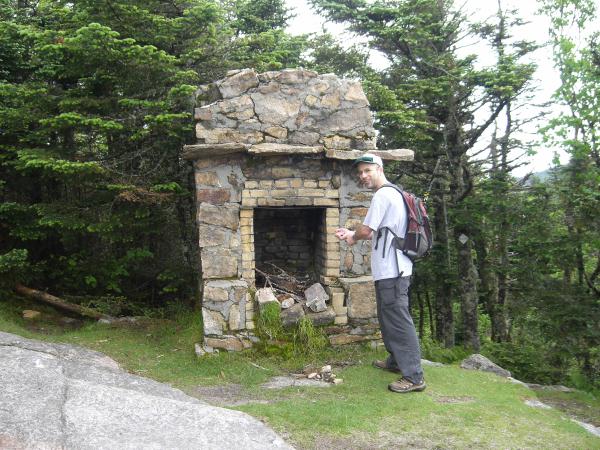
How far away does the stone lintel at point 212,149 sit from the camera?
227 inches

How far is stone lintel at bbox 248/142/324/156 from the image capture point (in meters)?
5.91

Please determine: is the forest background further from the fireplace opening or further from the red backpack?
the red backpack

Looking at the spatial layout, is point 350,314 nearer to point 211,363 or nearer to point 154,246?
point 211,363

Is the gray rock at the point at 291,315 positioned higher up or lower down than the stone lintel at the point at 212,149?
lower down

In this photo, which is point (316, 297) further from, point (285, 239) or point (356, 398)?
point (356, 398)

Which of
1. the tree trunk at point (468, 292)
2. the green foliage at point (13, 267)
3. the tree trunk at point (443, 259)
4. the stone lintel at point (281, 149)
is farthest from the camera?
the tree trunk at point (443, 259)

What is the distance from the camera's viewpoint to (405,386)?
15.8ft

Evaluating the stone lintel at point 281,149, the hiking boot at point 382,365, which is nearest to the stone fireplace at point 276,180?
the stone lintel at point 281,149

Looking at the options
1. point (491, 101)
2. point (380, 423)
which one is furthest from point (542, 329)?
point (380, 423)

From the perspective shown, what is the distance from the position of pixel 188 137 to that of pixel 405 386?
512 cm

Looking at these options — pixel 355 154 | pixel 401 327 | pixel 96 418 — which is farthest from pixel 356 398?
pixel 355 154

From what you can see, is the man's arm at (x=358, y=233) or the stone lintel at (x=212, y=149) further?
the stone lintel at (x=212, y=149)

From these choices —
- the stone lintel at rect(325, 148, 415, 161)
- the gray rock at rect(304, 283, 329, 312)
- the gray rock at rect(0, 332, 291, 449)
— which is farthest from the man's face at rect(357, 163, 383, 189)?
the gray rock at rect(0, 332, 291, 449)

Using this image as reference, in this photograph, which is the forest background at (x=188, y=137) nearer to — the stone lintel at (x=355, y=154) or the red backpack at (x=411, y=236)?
the stone lintel at (x=355, y=154)
